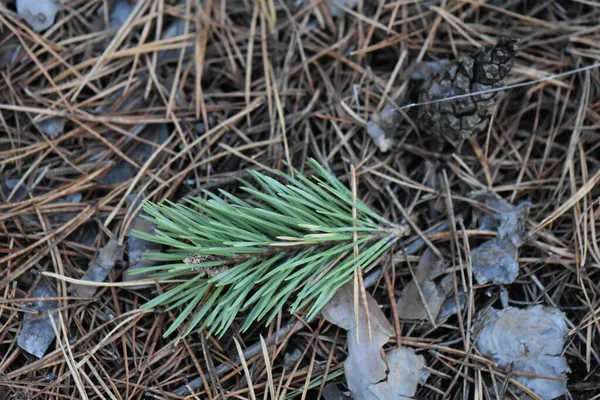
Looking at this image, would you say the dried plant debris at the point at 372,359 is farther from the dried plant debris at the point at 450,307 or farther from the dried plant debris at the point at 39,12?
the dried plant debris at the point at 39,12

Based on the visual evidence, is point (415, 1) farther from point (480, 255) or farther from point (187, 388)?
point (187, 388)

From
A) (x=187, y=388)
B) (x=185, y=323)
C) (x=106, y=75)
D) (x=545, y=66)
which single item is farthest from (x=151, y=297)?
(x=545, y=66)

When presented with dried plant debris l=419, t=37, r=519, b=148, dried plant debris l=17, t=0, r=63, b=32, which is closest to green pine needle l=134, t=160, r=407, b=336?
dried plant debris l=419, t=37, r=519, b=148

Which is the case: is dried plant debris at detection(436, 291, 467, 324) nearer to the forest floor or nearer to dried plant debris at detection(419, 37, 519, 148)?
the forest floor

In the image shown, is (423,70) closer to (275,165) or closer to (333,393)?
(275,165)

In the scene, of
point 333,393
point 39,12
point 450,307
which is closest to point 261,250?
point 333,393
